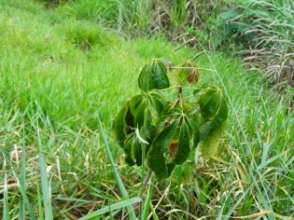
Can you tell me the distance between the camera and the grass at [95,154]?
2465 millimetres

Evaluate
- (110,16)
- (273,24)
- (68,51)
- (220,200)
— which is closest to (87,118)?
(220,200)

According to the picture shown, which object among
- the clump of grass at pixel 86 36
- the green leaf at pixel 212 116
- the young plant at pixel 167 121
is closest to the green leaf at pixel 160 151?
the young plant at pixel 167 121

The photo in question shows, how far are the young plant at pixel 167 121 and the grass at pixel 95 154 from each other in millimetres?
153

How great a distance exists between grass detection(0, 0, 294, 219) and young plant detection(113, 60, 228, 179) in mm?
153

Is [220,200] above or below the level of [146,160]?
below

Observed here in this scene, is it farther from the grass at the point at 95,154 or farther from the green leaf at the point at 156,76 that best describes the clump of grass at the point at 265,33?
the green leaf at the point at 156,76

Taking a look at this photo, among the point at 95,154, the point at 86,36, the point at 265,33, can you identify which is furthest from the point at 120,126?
the point at 265,33

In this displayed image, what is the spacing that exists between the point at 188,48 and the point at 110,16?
1.02 meters

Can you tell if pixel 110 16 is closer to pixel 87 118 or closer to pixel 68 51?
pixel 68 51

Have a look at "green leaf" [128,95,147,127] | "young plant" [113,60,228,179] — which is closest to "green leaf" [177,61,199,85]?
"young plant" [113,60,228,179]

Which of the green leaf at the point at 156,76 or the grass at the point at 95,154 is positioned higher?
the green leaf at the point at 156,76

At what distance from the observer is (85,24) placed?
5.96 metres

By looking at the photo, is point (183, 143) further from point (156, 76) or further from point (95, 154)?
point (95, 154)

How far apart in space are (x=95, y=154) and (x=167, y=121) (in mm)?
1035
